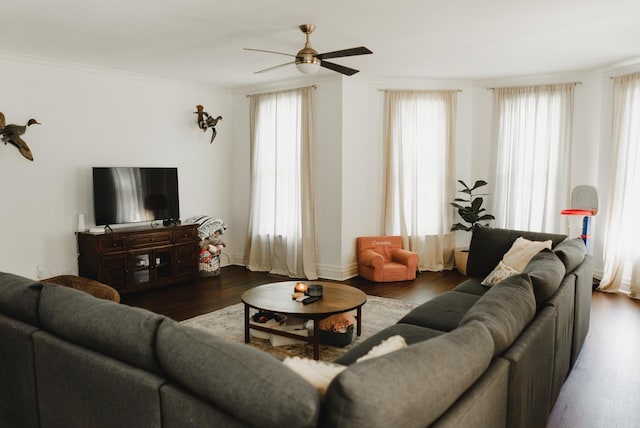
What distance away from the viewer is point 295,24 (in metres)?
4.00

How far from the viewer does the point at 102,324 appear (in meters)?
1.88

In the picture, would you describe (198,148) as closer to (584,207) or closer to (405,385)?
(584,207)

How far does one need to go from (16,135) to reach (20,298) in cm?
322

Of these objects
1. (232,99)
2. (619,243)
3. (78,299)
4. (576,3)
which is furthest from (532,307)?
(232,99)

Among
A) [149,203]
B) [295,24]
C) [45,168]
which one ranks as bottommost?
[149,203]

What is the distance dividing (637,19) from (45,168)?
593cm

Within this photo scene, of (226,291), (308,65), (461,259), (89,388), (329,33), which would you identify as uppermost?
(329,33)

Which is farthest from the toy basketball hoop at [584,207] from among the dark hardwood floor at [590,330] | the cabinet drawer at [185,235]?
the cabinet drawer at [185,235]

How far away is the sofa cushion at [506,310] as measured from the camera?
192cm

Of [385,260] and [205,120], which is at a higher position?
[205,120]

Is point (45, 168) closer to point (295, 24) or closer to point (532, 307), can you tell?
point (295, 24)

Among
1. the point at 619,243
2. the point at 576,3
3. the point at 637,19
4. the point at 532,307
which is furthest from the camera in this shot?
the point at 619,243

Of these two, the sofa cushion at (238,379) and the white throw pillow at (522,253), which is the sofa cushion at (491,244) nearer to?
the white throw pillow at (522,253)

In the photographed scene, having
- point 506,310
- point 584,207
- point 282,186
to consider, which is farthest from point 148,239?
point 584,207
